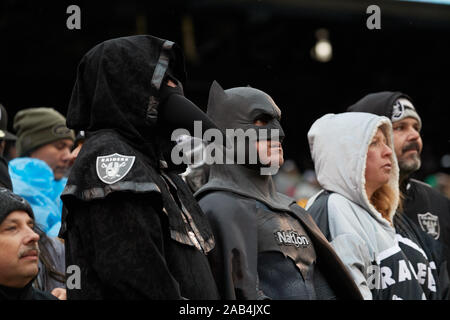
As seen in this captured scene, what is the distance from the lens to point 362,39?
11.1m

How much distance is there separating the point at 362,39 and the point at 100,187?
8851 millimetres

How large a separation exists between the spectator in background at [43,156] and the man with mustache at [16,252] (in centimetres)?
115

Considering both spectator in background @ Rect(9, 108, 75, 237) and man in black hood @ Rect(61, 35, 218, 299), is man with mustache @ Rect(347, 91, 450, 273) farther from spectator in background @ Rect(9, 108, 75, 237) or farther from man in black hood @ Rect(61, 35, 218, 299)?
man in black hood @ Rect(61, 35, 218, 299)

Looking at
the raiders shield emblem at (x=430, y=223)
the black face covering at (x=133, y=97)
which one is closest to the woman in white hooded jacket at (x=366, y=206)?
the raiders shield emblem at (x=430, y=223)

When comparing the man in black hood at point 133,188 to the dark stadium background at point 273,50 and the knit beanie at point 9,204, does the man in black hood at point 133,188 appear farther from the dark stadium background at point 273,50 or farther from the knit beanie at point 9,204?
the dark stadium background at point 273,50

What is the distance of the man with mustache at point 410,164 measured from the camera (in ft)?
16.4

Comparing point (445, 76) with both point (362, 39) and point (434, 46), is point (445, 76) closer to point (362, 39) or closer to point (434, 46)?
point (434, 46)

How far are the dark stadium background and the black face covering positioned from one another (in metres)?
5.73

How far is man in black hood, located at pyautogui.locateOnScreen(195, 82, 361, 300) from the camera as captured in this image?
318 centimetres

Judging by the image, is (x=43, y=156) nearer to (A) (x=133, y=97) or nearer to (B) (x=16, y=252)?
(B) (x=16, y=252)

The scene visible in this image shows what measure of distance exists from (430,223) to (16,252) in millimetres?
2615

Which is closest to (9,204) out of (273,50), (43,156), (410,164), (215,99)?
(215,99)

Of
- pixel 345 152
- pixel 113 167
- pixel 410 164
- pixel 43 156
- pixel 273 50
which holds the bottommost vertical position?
pixel 113 167

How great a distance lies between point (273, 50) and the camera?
425 inches
